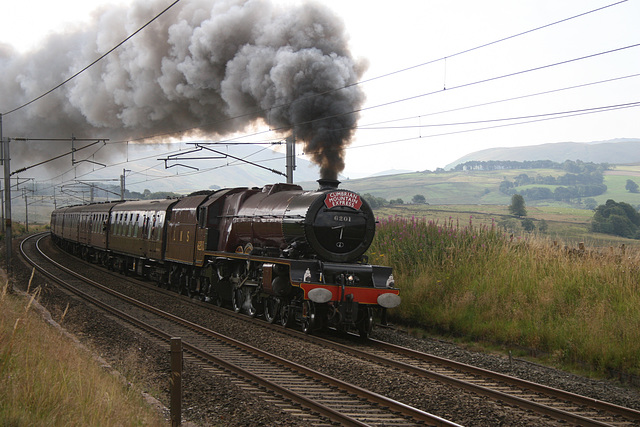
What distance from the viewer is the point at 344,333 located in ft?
43.4

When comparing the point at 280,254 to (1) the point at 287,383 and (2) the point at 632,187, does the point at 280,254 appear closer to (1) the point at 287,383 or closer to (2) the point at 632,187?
(1) the point at 287,383

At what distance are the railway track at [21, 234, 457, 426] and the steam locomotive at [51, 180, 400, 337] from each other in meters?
1.83

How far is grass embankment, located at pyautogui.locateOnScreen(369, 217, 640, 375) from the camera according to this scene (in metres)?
9.88

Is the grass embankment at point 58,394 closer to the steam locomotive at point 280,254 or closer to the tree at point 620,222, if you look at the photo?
the steam locomotive at point 280,254

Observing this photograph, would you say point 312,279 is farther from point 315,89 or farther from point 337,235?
point 315,89

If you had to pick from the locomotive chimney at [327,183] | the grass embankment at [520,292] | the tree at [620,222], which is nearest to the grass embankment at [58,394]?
the locomotive chimney at [327,183]

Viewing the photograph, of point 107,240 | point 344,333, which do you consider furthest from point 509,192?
point 344,333

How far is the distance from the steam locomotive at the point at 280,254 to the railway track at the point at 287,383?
1.83 m

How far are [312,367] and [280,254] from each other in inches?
163

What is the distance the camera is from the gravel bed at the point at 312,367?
22.7 ft

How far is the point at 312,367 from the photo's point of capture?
9430 millimetres

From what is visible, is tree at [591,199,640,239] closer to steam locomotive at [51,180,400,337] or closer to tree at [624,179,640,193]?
steam locomotive at [51,180,400,337]

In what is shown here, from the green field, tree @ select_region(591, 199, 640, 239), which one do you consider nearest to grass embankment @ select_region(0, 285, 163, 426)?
tree @ select_region(591, 199, 640, 239)

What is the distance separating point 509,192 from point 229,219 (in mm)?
167148
